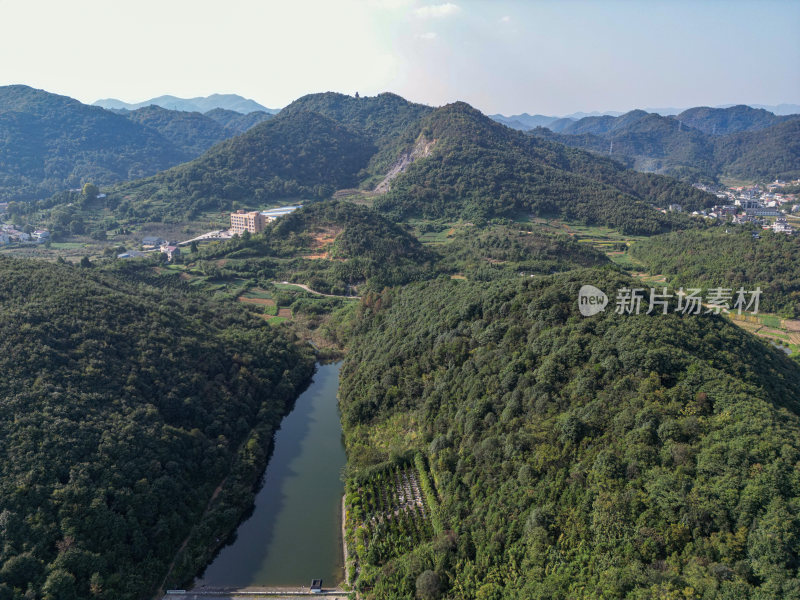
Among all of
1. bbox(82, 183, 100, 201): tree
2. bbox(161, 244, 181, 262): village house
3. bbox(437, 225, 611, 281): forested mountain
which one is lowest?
bbox(161, 244, 181, 262): village house

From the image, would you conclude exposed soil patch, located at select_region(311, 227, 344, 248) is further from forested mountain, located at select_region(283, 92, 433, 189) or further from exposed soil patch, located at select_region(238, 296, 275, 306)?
forested mountain, located at select_region(283, 92, 433, 189)

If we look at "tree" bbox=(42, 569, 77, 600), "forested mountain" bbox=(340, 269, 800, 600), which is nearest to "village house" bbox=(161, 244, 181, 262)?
"forested mountain" bbox=(340, 269, 800, 600)

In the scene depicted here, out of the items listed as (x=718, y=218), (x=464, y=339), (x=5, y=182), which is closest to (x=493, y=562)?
(x=464, y=339)

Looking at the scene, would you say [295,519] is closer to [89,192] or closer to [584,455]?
[584,455]

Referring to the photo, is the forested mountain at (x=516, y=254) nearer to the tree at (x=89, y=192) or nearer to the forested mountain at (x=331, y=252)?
the forested mountain at (x=331, y=252)

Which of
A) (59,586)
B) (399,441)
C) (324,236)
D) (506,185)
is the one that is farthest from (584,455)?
(506,185)
